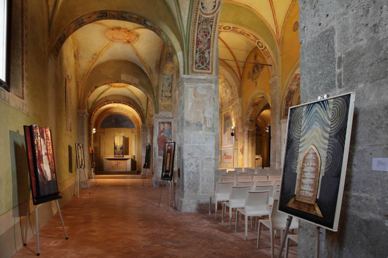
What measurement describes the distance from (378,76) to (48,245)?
5.89 m

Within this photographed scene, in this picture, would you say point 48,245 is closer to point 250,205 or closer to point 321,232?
point 250,205

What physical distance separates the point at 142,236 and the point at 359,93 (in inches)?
202

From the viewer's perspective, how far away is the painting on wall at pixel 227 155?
2188cm

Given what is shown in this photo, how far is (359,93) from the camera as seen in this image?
2.51m

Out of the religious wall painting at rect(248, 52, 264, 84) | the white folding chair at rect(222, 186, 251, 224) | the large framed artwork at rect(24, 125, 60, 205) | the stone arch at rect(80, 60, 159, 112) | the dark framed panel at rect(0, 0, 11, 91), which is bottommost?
the white folding chair at rect(222, 186, 251, 224)

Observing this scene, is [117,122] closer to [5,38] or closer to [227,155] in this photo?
[227,155]

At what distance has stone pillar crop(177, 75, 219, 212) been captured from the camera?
912 cm

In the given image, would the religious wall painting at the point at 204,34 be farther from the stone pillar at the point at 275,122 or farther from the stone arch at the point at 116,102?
the stone arch at the point at 116,102

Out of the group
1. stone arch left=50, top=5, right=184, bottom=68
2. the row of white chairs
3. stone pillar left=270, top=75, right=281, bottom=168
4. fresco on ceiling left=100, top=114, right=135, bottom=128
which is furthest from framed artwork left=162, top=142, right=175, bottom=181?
fresco on ceiling left=100, top=114, right=135, bottom=128

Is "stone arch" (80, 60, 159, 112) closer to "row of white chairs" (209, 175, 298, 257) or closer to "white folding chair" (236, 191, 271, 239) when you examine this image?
"row of white chairs" (209, 175, 298, 257)

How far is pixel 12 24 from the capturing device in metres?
5.77

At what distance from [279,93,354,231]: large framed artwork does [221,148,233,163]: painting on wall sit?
61.9ft

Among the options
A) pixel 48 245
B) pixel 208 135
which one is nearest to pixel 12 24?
pixel 48 245

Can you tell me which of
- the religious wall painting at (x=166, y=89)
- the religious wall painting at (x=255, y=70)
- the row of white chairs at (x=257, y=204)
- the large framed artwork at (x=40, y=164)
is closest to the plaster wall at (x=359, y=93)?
the row of white chairs at (x=257, y=204)
